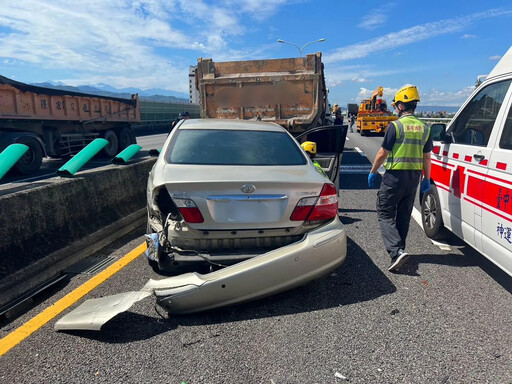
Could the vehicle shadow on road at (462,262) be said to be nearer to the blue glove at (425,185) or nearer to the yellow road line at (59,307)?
the blue glove at (425,185)

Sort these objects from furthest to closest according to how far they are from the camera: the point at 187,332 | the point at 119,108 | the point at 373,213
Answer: the point at 119,108 → the point at 373,213 → the point at 187,332

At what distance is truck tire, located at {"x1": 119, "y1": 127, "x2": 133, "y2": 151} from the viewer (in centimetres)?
1550

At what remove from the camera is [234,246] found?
3.15 m

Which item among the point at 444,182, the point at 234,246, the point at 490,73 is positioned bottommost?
the point at 234,246

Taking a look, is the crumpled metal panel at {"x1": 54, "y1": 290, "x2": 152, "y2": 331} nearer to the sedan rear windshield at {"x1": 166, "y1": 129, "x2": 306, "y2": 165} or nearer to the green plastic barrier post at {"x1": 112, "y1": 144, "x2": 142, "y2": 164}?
the sedan rear windshield at {"x1": 166, "y1": 129, "x2": 306, "y2": 165}

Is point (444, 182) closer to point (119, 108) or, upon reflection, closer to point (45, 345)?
point (45, 345)

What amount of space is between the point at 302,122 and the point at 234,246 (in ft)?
20.6

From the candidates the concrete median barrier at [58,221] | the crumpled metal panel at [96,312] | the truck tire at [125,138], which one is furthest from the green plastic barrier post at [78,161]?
the truck tire at [125,138]

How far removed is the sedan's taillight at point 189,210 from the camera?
9.93 feet

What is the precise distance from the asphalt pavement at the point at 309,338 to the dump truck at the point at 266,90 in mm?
5900

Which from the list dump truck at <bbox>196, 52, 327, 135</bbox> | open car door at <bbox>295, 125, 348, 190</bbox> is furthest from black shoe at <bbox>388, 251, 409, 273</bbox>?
dump truck at <bbox>196, 52, 327, 135</bbox>

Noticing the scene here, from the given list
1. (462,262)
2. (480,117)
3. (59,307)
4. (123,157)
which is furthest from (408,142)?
(123,157)

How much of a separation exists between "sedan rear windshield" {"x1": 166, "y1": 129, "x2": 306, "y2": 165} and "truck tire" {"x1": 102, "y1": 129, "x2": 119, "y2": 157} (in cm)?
1143

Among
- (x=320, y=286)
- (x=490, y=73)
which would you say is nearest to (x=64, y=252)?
(x=320, y=286)
